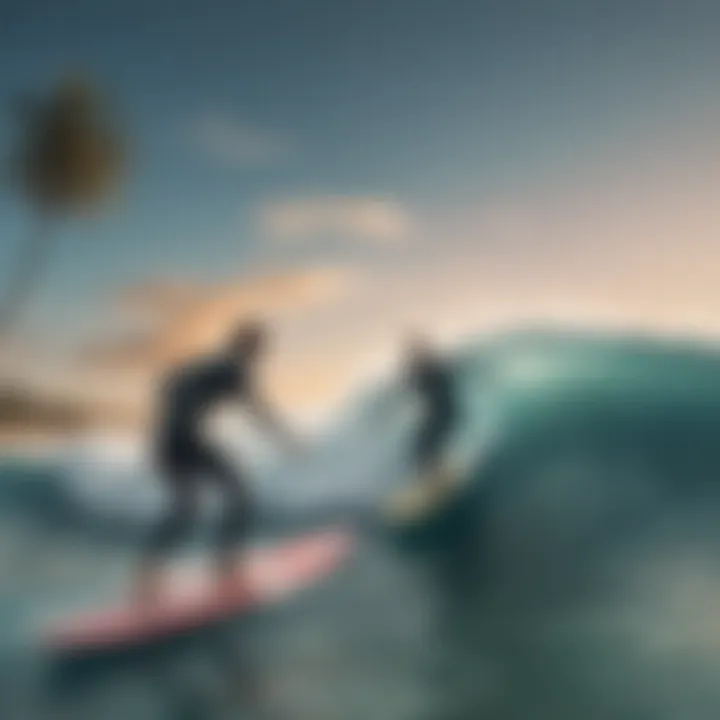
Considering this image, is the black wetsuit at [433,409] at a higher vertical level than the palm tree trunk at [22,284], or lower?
lower

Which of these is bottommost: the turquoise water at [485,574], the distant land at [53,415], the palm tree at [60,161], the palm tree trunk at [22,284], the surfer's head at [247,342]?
the turquoise water at [485,574]

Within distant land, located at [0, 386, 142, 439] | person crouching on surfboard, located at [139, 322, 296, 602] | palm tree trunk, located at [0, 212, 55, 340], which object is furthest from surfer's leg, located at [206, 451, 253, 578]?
palm tree trunk, located at [0, 212, 55, 340]

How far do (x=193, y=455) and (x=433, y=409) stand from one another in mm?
267

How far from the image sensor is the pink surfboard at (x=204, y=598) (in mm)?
1304

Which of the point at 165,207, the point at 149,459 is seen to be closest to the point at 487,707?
the point at 149,459

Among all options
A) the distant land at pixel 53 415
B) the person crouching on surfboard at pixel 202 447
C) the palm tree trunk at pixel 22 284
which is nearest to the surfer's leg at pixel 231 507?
the person crouching on surfboard at pixel 202 447

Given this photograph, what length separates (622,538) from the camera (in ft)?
4.36

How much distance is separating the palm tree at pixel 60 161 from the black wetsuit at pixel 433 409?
0.41 metres

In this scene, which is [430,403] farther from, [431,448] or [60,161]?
[60,161]

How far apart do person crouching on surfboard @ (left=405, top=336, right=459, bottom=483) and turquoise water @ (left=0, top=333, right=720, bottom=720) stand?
0.06 ft

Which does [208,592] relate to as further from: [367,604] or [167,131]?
[167,131]

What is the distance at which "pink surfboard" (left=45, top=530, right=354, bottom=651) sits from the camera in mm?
1304

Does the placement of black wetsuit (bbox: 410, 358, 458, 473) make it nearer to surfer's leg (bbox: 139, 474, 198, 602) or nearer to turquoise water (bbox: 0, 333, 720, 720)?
turquoise water (bbox: 0, 333, 720, 720)

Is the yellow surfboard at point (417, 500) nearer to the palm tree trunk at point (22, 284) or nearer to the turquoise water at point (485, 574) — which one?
the turquoise water at point (485, 574)
